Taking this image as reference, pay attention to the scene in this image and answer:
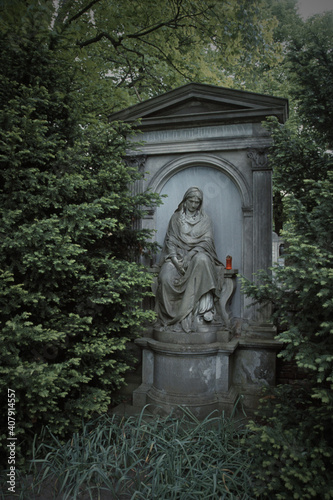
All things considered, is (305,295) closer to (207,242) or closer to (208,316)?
(208,316)

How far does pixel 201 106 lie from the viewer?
5270 mm

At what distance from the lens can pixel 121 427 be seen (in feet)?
12.6

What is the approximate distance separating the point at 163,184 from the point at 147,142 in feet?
2.23

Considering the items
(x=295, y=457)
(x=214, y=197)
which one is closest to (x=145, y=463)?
(x=295, y=457)

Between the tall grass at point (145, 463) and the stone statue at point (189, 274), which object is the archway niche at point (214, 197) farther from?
the tall grass at point (145, 463)

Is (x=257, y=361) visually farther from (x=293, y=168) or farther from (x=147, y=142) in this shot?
(x=147, y=142)

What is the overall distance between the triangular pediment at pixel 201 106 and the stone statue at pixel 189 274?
1153 millimetres

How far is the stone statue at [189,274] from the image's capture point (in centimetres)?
457

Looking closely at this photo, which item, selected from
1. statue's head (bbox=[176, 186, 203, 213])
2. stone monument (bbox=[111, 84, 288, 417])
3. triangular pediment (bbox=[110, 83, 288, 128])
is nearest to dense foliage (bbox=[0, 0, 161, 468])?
stone monument (bbox=[111, 84, 288, 417])

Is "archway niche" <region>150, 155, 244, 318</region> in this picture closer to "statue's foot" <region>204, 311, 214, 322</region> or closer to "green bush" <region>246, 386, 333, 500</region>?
"statue's foot" <region>204, 311, 214, 322</region>

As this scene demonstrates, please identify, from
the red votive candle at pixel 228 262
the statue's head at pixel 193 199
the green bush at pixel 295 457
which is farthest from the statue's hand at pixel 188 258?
the green bush at pixel 295 457

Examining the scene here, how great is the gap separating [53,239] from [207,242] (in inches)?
89.7

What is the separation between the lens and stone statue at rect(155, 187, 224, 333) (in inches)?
180

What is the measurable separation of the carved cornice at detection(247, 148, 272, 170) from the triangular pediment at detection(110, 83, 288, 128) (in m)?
0.48
